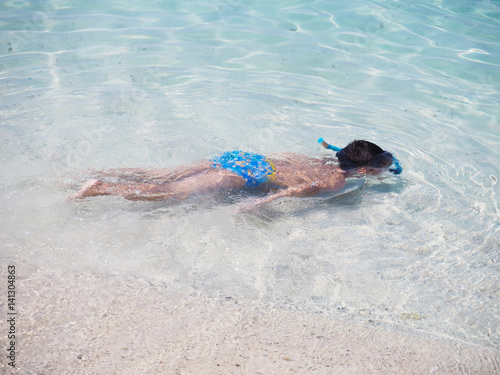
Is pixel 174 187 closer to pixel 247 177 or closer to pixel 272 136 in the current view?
pixel 247 177

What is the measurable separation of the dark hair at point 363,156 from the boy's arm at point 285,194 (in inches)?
18.4

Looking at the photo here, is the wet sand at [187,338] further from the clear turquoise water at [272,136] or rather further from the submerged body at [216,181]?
the submerged body at [216,181]

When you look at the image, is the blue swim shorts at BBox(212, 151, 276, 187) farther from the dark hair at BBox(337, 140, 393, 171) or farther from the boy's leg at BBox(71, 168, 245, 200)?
the dark hair at BBox(337, 140, 393, 171)

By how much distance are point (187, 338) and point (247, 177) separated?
2.00 meters

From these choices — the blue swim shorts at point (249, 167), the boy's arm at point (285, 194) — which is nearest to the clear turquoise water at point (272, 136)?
the boy's arm at point (285, 194)

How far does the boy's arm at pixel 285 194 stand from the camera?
3.93m

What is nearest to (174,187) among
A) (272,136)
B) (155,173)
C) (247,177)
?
(155,173)

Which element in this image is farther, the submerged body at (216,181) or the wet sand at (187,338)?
the submerged body at (216,181)

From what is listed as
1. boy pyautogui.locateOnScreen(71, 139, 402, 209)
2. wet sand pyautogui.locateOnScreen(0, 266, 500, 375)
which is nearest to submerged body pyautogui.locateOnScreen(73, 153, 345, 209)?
boy pyautogui.locateOnScreen(71, 139, 402, 209)

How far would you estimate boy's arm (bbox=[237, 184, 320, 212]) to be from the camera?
393 cm

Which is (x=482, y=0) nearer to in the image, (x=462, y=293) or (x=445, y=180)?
(x=445, y=180)

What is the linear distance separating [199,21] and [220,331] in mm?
7686

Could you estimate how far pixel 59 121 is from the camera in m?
5.41

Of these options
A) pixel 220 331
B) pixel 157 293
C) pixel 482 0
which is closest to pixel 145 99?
pixel 157 293
